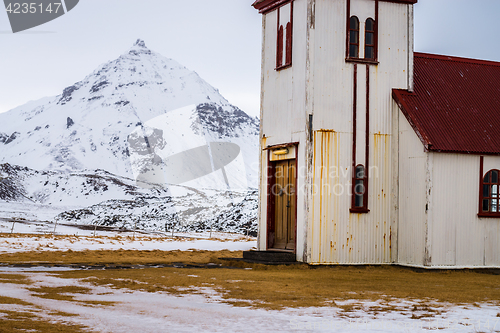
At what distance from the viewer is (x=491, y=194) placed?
1609 cm

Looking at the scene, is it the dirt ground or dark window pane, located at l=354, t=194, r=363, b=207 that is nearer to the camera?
the dirt ground

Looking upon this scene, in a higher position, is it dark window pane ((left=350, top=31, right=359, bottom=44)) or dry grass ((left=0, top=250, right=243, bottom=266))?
dark window pane ((left=350, top=31, right=359, bottom=44))

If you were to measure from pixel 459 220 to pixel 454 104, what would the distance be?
11.1 ft

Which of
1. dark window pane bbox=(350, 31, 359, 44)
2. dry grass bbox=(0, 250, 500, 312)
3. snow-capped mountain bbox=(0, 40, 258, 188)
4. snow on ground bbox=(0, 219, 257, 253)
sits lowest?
snow on ground bbox=(0, 219, 257, 253)

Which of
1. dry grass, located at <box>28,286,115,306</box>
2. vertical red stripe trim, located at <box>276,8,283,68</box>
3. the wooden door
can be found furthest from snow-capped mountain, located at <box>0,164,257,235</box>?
dry grass, located at <box>28,286,115,306</box>

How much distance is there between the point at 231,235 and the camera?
40.0m

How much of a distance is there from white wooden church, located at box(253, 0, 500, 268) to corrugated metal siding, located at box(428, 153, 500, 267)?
1.0 inches

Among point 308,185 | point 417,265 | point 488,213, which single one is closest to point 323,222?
point 308,185

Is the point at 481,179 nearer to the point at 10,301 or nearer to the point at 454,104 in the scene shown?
the point at 454,104

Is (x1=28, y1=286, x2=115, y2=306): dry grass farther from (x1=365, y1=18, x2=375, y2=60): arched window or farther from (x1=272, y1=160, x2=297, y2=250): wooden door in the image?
(x1=365, y1=18, x2=375, y2=60): arched window

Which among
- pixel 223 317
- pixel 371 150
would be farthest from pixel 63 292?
pixel 371 150

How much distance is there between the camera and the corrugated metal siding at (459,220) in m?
15.4

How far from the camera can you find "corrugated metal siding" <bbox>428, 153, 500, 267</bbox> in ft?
50.4

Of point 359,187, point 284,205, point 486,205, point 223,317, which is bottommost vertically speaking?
point 223,317
